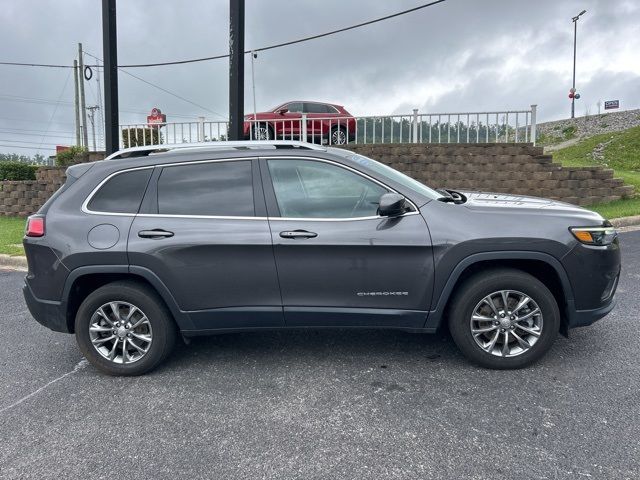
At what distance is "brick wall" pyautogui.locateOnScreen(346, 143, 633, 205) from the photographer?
10.7 metres

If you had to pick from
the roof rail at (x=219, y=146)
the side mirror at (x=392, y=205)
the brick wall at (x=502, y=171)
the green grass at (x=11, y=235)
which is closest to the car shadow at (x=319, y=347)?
the side mirror at (x=392, y=205)

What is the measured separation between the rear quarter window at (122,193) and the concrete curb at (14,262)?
5300 millimetres

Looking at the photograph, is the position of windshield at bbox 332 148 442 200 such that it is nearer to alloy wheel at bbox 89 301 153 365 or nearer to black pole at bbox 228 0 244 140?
alloy wheel at bbox 89 301 153 365

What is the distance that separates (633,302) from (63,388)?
5.39m

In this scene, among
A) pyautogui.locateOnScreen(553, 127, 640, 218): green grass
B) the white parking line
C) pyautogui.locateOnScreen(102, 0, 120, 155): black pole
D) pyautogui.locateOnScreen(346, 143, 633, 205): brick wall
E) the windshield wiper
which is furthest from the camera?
pyautogui.locateOnScreen(553, 127, 640, 218): green grass

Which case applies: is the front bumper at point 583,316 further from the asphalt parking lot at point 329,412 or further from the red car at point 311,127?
the red car at point 311,127

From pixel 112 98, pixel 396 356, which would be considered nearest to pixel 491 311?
pixel 396 356

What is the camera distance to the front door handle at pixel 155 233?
11.6 ft

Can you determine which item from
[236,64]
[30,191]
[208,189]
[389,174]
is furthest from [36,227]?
[30,191]

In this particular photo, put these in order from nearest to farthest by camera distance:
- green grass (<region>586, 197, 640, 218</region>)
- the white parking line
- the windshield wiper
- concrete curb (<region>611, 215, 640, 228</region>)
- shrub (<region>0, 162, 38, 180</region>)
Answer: the white parking line
the windshield wiper
concrete curb (<region>611, 215, 640, 228</region>)
green grass (<region>586, 197, 640, 218</region>)
shrub (<region>0, 162, 38, 180</region>)

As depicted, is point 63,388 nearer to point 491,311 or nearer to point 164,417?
point 164,417

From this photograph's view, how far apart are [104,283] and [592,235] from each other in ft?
12.1

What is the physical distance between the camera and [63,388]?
356cm

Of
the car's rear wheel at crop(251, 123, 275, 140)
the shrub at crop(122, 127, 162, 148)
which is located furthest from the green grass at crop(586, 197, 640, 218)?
the shrub at crop(122, 127, 162, 148)
